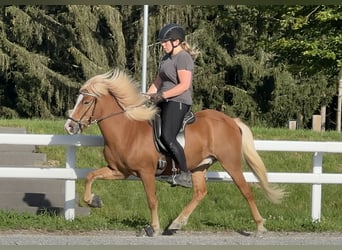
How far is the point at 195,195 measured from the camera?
30.2 feet

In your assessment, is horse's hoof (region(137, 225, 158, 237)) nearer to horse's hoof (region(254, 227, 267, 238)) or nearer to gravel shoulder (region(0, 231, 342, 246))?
gravel shoulder (region(0, 231, 342, 246))

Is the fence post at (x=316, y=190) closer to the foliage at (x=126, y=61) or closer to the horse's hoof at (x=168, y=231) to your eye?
the horse's hoof at (x=168, y=231)

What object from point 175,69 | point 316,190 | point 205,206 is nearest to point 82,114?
point 175,69

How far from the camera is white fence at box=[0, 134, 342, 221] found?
378 inches

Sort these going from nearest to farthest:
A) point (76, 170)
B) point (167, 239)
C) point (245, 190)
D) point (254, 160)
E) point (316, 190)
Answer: point (167, 239) < point (245, 190) < point (254, 160) < point (76, 170) < point (316, 190)

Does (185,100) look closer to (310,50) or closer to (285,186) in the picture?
(285,186)

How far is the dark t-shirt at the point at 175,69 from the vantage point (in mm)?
8781

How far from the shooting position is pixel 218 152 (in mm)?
9086

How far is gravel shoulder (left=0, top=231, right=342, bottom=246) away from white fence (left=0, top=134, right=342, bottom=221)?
936 mm

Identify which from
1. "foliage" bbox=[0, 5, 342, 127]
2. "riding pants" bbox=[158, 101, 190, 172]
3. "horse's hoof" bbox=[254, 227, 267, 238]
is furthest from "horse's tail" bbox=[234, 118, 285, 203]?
"foliage" bbox=[0, 5, 342, 127]

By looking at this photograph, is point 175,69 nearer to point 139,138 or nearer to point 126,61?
point 139,138

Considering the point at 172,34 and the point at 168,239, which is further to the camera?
the point at 172,34

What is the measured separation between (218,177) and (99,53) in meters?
27.0

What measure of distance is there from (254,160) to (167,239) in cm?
170
